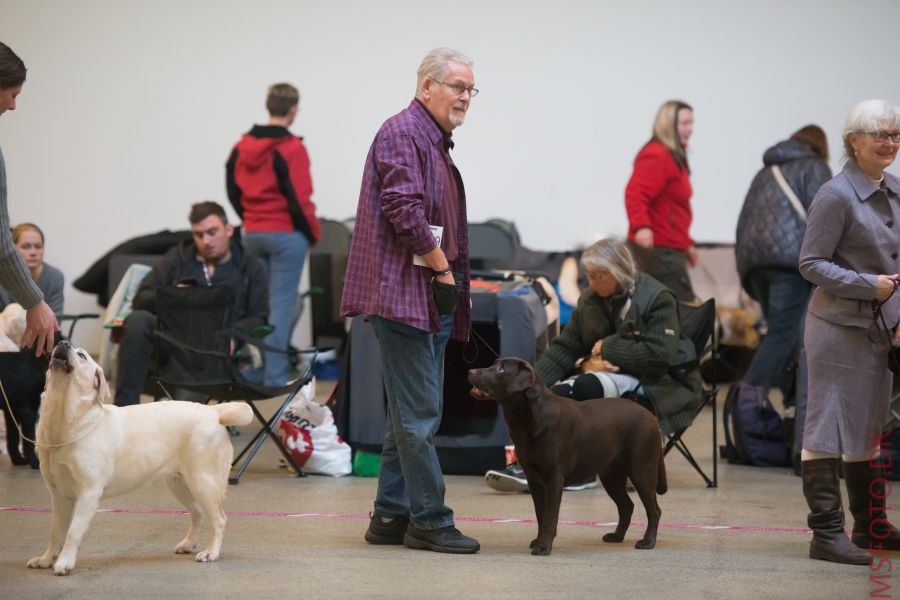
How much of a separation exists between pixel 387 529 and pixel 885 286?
175 centimetres

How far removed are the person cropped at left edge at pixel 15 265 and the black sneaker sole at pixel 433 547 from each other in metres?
1.29

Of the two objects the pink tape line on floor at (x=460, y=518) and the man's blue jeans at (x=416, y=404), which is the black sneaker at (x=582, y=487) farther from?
the man's blue jeans at (x=416, y=404)

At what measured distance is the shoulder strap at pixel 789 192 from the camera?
662cm

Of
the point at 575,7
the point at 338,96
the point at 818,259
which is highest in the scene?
the point at 575,7

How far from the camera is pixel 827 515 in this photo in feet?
13.0

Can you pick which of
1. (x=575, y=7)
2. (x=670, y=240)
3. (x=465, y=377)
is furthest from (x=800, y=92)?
(x=465, y=377)

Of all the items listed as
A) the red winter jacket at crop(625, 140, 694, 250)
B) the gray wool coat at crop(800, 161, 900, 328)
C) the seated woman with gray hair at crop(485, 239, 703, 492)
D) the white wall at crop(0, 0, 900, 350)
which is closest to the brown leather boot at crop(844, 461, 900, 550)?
the gray wool coat at crop(800, 161, 900, 328)

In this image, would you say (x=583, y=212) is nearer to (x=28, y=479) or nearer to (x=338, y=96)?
(x=338, y=96)

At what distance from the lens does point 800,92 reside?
1030 centimetres

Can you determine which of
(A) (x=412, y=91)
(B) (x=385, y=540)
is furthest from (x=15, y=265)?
(A) (x=412, y=91)

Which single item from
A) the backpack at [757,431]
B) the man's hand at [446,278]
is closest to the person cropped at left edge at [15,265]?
the man's hand at [446,278]

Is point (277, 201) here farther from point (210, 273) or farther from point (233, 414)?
point (233, 414)

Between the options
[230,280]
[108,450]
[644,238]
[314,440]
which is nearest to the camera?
[108,450]

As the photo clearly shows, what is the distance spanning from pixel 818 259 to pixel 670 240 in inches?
155
